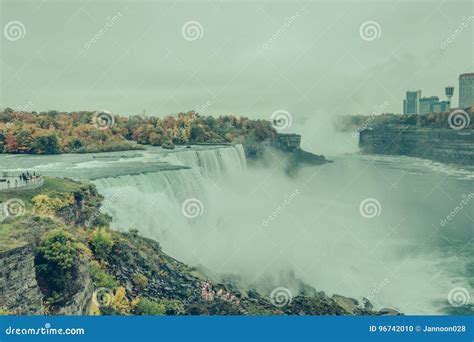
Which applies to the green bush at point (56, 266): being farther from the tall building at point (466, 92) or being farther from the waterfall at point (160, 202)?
the tall building at point (466, 92)

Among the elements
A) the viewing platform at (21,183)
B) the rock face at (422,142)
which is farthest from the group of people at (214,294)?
the rock face at (422,142)

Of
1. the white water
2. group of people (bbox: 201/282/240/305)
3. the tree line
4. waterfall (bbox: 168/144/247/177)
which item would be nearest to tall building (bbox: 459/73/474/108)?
the white water

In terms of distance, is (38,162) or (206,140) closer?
(38,162)

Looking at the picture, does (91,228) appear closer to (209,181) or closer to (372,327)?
(372,327)

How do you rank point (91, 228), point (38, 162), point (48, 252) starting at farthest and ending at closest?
point (38, 162)
point (91, 228)
point (48, 252)

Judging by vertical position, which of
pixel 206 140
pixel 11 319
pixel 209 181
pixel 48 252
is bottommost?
pixel 11 319

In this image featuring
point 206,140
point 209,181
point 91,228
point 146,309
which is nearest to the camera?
point 146,309

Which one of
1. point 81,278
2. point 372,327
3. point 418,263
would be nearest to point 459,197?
point 418,263
